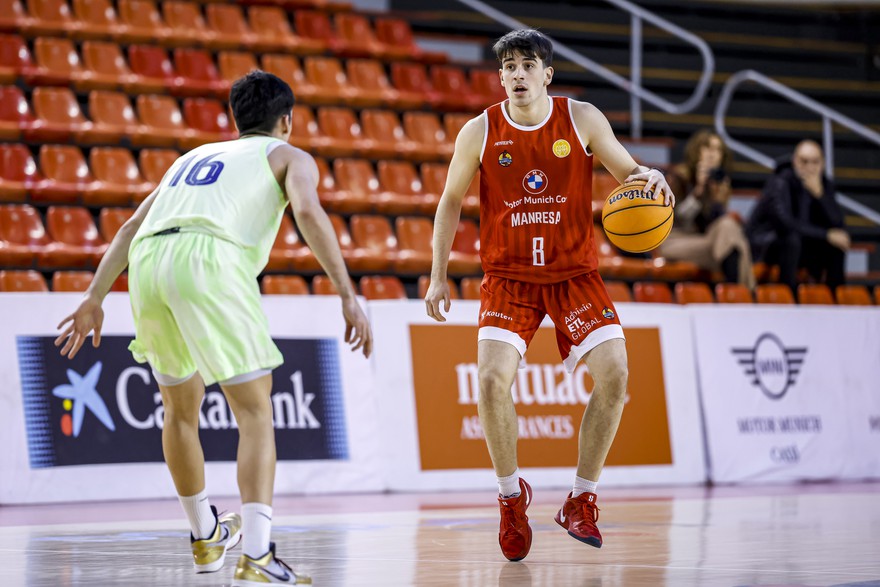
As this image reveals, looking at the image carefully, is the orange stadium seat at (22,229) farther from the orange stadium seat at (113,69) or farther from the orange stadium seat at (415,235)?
the orange stadium seat at (415,235)

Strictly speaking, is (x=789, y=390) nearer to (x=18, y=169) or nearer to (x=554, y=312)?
(x=554, y=312)

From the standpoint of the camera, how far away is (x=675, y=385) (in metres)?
9.80

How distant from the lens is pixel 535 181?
536 centimetres

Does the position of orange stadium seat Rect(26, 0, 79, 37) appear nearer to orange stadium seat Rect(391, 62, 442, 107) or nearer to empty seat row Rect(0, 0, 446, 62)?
empty seat row Rect(0, 0, 446, 62)

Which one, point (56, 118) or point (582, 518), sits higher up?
point (56, 118)

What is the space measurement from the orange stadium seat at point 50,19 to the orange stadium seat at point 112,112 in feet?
3.25

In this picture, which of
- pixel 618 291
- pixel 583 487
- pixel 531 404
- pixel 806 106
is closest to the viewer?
pixel 583 487

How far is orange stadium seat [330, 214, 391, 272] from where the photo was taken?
33.8ft

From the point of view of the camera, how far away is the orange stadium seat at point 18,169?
9852 millimetres

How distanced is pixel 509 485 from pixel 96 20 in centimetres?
820

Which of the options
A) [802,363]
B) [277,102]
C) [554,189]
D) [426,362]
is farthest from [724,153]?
[277,102]

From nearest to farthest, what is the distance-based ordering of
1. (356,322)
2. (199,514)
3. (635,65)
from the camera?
1. (356,322)
2. (199,514)
3. (635,65)

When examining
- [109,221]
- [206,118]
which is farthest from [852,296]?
[109,221]

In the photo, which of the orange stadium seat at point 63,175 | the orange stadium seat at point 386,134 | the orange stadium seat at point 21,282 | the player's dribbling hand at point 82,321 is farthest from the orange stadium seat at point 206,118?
the player's dribbling hand at point 82,321
